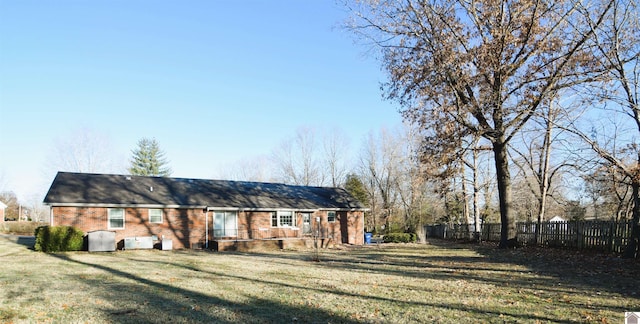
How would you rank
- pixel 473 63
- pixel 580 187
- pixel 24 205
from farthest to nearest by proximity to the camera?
pixel 24 205 → pixel 580 187 → pixel 473 63

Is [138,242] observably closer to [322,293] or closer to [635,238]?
[322,293]

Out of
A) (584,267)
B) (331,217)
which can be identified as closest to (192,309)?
(584,267)

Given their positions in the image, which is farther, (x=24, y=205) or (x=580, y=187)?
(x=24, y=205)

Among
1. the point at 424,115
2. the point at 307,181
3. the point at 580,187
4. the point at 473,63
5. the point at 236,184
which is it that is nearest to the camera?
the point at 473,63

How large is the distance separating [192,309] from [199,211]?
18388 millimetres

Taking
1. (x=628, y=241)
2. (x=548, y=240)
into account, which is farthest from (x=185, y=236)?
(x=628, y=241)

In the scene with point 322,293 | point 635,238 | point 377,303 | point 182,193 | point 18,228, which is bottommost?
point 18,228

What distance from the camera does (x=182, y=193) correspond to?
2656 centimetres

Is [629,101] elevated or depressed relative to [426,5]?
depressed

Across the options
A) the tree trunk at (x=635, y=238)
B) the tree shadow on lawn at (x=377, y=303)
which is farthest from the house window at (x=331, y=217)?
the tree shadow on lawn at (x=377, y=303)

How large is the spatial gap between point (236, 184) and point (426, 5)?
17.8 meters

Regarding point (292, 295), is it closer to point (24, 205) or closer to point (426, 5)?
point (426, 5)

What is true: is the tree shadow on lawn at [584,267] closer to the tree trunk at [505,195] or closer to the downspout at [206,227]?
the tree trunk at [505,195]

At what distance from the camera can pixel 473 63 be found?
19.1 meters
